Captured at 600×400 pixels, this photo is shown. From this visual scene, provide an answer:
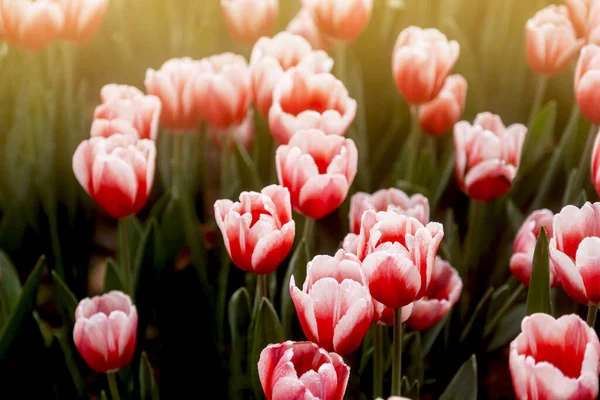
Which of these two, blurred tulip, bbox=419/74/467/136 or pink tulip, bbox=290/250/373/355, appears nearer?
pink tulip, bbox=290/250/373/355

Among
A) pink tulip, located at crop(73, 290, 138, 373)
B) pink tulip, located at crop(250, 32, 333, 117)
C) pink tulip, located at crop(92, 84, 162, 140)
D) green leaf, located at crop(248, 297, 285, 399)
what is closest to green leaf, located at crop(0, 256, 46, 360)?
pink tulip, located at crop(73, 290, 138, 373)

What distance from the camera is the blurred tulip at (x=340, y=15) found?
53.4 inches

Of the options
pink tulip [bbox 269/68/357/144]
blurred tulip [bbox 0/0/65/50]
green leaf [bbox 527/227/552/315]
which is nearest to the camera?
green leaf [bbox 527/227/552/315]

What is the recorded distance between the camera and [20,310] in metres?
1.08

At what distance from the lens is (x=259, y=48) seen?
1304 mm

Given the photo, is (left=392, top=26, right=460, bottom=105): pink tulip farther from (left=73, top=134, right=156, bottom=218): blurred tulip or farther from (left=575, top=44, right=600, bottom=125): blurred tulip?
(left=73, top=134, right=156, bottom=218): blurred tulip

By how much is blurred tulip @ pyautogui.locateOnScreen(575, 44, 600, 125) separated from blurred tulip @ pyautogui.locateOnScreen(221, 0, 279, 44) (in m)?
0.64

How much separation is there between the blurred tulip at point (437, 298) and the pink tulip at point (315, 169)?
6.8 inches

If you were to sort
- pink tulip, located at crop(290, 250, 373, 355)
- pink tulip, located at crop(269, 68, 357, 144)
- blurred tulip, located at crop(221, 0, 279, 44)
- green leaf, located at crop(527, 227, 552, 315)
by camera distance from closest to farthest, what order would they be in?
1. pink tulip, located at crop(290, 250, 373, 355)
2. green leaf, located at crop(527, 227, 552, 315)
3. pink tulip, located at crop(269, 68, 357, 144)
4. blurred tulip, located at crop(221, 0, 279, 44)

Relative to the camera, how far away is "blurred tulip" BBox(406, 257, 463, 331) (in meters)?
0.98

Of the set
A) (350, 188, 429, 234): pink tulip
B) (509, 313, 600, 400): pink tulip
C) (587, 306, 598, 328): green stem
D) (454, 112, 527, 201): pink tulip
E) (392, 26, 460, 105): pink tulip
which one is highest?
(392, 26, 460, 105): pink tulip

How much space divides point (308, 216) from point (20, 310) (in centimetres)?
44

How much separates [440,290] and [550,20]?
62cm

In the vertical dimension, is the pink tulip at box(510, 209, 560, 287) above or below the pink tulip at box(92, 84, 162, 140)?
below
